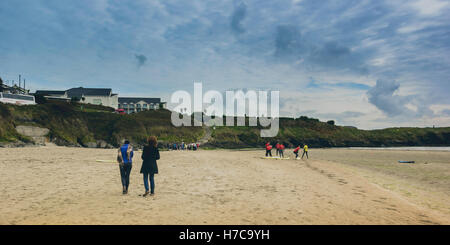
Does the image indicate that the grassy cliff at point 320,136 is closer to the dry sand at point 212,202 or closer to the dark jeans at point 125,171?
the dry sand at point 212,202

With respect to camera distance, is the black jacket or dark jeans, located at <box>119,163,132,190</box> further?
dark jeans, located at <box>119,163,132,190</box>

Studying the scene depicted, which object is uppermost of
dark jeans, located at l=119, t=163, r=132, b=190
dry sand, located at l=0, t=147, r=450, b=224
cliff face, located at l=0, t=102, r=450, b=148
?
cliff face, located at l=0, t=102, r=450, b=148

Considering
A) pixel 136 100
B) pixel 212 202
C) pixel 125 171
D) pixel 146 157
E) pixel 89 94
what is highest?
pixel 136 100

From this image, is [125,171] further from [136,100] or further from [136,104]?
[136,100]

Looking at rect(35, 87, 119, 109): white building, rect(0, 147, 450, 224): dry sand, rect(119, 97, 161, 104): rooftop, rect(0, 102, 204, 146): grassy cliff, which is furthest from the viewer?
rect(119, 97, 161, 104): rooftop

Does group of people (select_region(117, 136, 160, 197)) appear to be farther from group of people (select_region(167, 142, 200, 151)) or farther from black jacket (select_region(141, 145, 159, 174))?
group of people (select_region(167, 142, 200, 151))

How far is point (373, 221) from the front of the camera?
28.5 feet

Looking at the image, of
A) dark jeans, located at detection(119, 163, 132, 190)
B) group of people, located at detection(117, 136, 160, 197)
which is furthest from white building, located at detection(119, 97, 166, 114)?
group of people, located at detection(117, 136, 160, 197)

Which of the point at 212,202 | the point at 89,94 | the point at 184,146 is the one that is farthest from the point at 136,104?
the point at 212,202

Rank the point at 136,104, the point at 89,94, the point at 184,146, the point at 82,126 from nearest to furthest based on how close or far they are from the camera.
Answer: the point at 184,146 → the point at 82,126 → the point at 89,94 → the point at 136,104

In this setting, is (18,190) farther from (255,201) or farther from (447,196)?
(447,196)

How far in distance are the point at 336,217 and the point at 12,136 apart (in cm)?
5192

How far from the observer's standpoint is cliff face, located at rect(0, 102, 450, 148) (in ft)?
166

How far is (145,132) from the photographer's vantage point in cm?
6944
